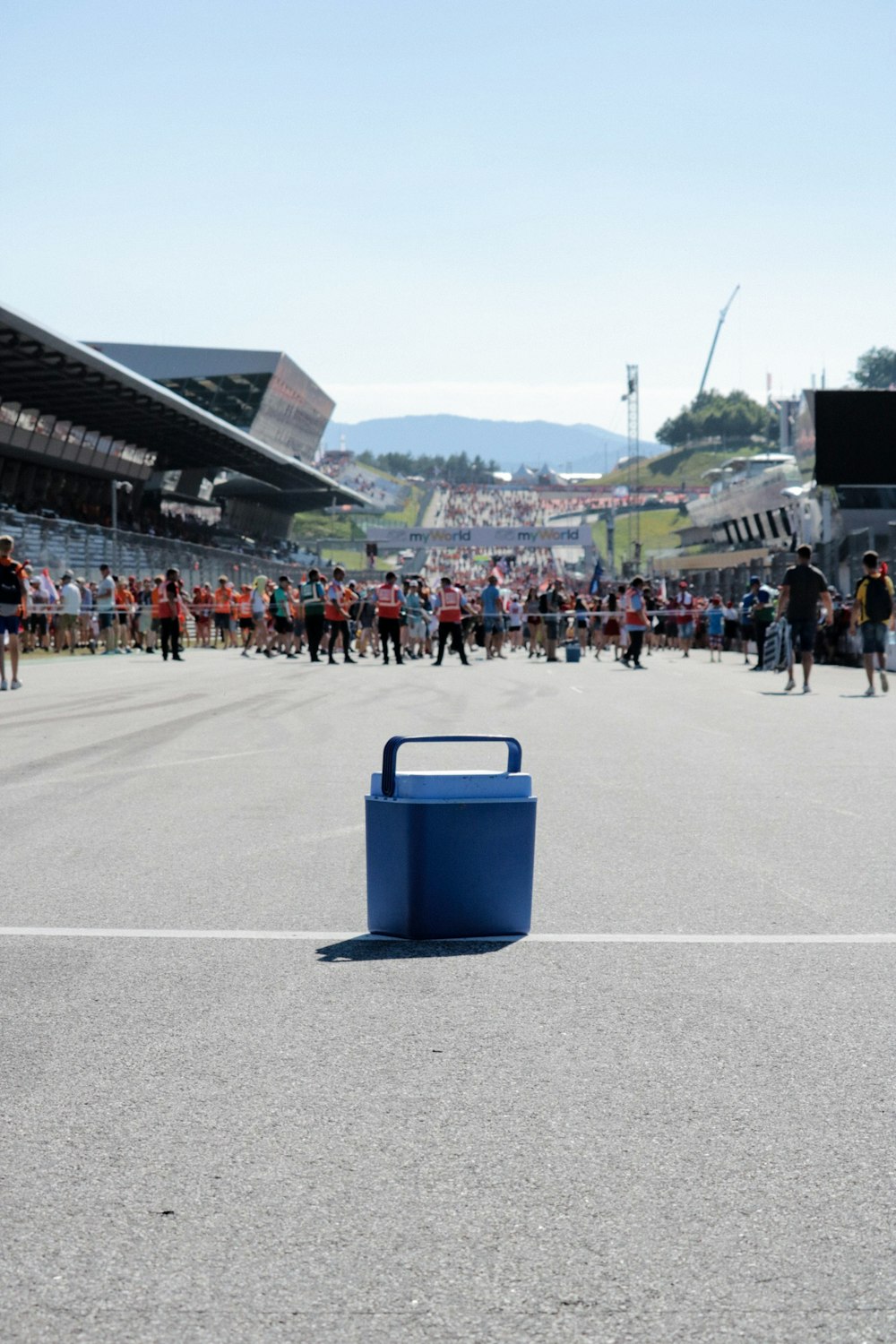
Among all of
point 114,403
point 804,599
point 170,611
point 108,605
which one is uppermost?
point 114,403

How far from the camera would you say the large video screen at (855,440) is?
60.7 metres

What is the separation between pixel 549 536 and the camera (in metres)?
96.7

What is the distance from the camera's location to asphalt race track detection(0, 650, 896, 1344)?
3223 millimetres

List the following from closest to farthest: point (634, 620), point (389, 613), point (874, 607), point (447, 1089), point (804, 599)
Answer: point (447, 1089), point (874, 607), point (804, 599), point (389, 613), point (634, 620)

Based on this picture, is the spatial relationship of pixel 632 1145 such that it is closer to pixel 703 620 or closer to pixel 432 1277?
pixel 432 1277

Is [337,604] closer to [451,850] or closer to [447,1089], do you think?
[451,850]

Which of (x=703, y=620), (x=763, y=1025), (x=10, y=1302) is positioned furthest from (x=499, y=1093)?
(x=703, y=620)

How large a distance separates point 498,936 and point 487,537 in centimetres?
8820

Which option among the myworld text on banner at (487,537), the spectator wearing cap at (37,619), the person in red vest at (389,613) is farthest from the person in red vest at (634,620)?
the myworld text on banner at (487,537)

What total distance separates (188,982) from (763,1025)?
74.4 inches

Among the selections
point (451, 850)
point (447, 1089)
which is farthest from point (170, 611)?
point (447, 1089)

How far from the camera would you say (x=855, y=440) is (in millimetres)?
61094

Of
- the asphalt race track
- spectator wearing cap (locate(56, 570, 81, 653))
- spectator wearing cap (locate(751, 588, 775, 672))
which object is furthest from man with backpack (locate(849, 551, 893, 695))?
spectator wearing cap (locate(56, 570, 81, 653))

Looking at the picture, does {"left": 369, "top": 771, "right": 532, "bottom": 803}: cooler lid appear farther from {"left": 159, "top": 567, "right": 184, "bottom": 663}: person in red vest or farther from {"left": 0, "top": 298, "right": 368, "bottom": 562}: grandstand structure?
{"left": 0, "top": 298, "right": 368, "bottom": 562}: grandstand structure
